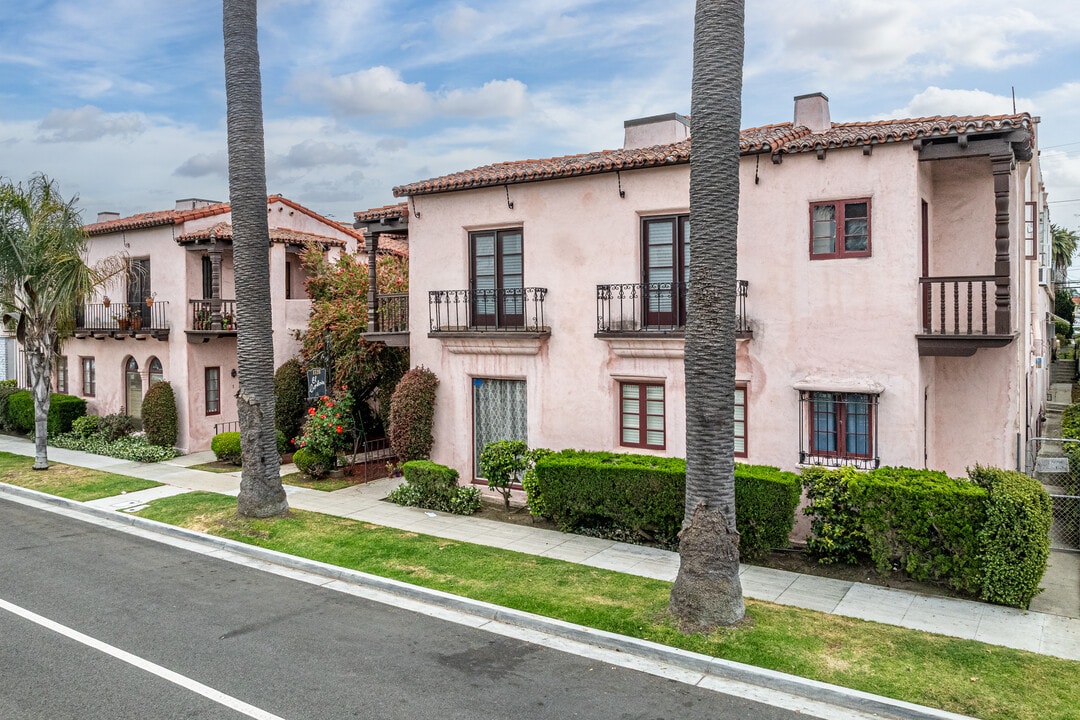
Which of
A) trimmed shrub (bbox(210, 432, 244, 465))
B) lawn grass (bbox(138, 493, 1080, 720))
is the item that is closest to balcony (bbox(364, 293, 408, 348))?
trimmed shrub (bbox(210, 432, 244, 465))

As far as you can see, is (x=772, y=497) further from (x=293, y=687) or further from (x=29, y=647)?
(x=29, y=647)

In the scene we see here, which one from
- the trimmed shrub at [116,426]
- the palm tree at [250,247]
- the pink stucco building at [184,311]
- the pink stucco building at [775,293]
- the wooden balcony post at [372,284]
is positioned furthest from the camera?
the trimmed shrub at [116,426]

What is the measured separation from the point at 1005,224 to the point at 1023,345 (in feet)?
13.9

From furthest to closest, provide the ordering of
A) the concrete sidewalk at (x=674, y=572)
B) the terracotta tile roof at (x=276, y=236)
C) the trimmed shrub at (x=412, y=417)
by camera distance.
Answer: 1. the terracotta tile roof at (x=276, y=236)
2. the trimmed shrub at (x=412, y=417)
3. the concrete sidewalk at (x=674, y=572)

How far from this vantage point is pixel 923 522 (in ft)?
34.1

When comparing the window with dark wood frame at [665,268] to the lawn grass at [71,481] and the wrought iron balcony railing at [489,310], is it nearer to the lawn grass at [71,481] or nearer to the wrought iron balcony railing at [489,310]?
the wrought iron balcony railing at [489,310]

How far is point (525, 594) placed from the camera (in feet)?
33.9

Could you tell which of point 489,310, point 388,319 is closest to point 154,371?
point 388,319

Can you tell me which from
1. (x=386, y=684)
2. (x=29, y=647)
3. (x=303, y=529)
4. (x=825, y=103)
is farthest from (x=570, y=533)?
(x=825, y=103)

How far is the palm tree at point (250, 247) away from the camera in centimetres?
1427

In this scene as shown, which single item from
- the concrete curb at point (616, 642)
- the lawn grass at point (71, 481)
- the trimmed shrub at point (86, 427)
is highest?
the trimmed shrub at point (86, 427)

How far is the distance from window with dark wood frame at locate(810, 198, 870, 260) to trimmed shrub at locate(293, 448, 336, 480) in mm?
11466

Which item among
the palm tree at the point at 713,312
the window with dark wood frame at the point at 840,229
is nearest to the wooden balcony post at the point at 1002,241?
the window with dark wood frame at the point at 840,229

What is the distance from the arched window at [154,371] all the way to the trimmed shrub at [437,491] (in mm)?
11010
